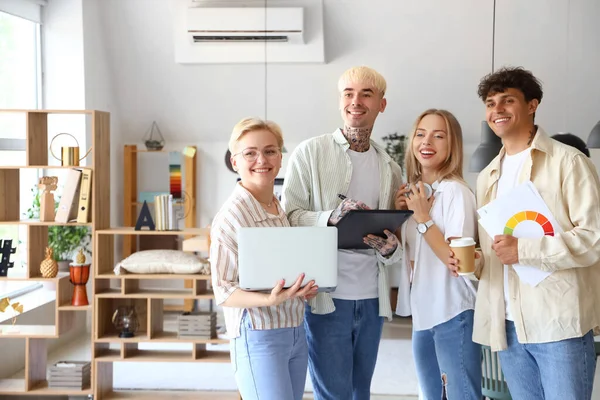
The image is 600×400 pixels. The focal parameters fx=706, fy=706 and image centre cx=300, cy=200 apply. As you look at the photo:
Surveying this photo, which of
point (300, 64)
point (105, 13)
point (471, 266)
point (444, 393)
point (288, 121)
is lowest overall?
point (444, 393)

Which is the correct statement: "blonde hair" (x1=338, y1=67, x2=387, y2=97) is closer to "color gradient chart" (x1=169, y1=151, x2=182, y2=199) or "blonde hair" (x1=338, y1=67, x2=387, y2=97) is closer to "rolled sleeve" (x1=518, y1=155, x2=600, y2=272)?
"rolled sleeve" (x1=518, y1=155, x2=600, y2=272)

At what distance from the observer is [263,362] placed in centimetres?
217

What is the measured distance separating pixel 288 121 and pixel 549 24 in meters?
2.80

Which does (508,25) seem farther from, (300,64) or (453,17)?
(300,64)

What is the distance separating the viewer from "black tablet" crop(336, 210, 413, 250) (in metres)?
2.33

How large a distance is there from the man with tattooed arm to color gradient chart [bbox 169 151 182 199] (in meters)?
5.50

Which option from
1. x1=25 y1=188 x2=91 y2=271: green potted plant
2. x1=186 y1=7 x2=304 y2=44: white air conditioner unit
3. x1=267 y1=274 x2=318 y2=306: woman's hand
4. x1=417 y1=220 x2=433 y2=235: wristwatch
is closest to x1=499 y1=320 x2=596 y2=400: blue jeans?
x1=417 y1=220 x2=433 y2=235: wristwatch

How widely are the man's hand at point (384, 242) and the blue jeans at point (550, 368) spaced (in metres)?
0.47

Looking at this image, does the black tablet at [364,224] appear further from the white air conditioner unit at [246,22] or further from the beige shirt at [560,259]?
the white air conditioner unit at [246,22]

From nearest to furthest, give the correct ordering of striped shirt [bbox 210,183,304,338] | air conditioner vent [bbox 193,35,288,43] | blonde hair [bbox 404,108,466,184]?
1. striped shirt [bbox 210,183,304,338]
2. blonde hair [bbox 404,108,466,184]
3. air conditioner vent [bbox 193,35,288,43]

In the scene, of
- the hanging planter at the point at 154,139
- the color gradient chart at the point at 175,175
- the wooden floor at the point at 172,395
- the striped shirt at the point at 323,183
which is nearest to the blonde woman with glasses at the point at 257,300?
the striped shirt at the point at 323,183

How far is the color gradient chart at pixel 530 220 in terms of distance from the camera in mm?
2271

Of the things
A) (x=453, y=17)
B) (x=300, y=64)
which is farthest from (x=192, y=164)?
(x=453, y=17)

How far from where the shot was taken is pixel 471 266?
233 centimetres
